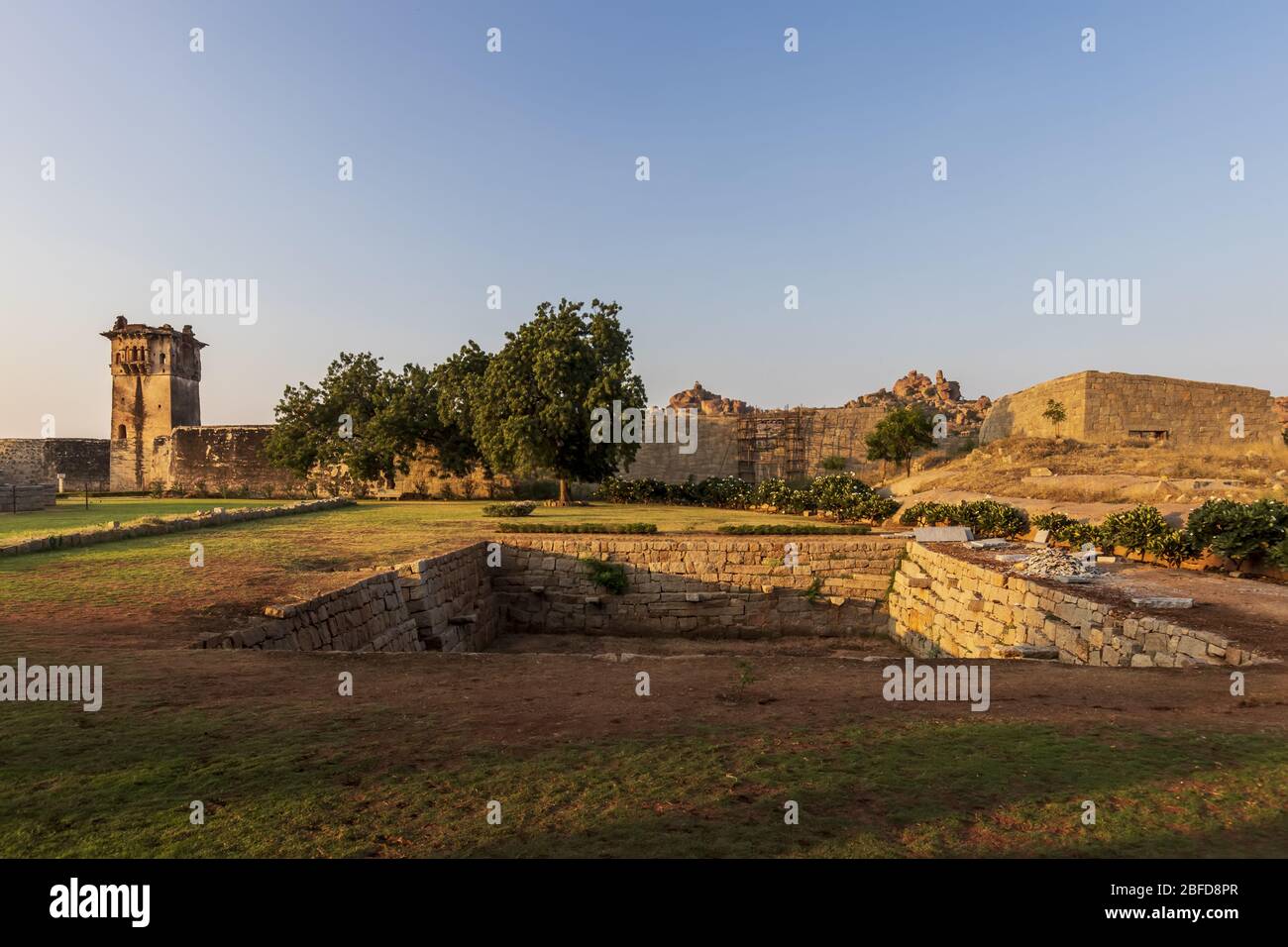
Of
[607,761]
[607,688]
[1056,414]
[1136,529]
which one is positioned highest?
[1056,414]

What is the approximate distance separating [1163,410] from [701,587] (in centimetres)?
2949

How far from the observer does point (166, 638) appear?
24.7 feet

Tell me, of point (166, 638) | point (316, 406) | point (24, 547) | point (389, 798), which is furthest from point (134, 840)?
point (316, 406)

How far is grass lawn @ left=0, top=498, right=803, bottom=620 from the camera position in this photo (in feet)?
30.6

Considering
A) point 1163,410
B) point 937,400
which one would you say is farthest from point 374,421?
point 937,400

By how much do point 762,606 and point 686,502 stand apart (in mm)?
16851

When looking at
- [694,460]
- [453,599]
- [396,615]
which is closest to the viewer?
[396,615]

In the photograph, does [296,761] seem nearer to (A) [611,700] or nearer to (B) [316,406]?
(A) [611,700]

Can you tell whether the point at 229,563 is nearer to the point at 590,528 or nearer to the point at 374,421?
the point at 590,528

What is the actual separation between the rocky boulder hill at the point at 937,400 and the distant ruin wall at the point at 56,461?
5108cm

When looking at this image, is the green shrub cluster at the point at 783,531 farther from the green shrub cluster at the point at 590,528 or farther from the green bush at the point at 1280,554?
the green bush at the point at 1280,554

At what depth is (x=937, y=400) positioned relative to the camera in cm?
6906

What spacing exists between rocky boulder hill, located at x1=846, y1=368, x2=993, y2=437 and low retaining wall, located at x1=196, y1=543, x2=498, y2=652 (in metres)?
39.5

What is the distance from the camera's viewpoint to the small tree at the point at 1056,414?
114 ft
